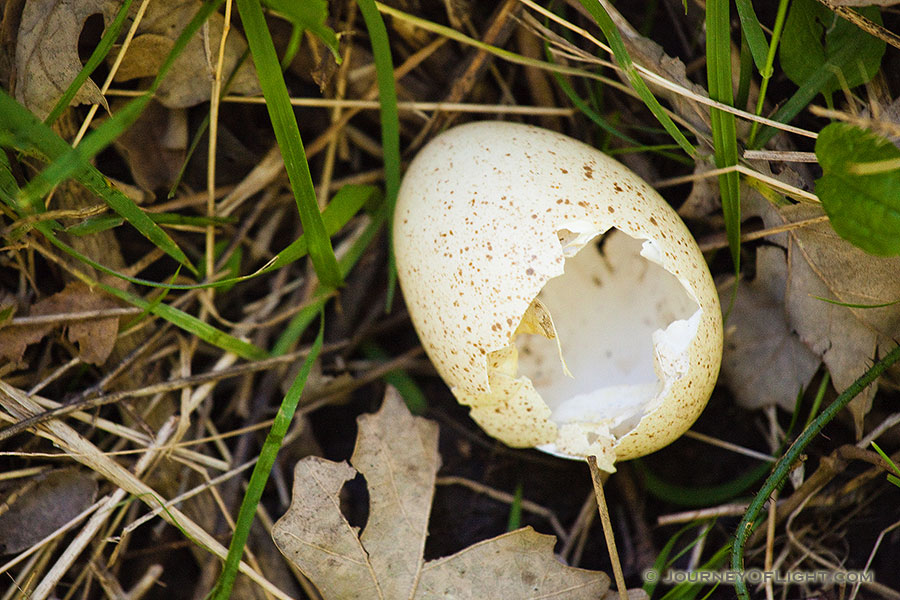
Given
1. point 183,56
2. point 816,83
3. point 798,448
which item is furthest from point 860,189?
point 183,56

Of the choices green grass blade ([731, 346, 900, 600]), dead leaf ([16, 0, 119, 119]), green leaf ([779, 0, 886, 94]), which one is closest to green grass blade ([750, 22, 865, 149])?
green leaf ([779, 0, 886, 94])

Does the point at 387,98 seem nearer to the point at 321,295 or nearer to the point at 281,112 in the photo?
the point at 281,112

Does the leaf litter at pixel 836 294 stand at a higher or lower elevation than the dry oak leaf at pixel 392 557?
higher

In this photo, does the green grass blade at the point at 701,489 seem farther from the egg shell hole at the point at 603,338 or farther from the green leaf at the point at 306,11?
the green leaf at the point at 306,11

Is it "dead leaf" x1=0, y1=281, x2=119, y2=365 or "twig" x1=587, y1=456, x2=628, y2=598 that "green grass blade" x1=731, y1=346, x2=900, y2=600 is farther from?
"dead leaf" x1=0, y1=281, x2=119, y2=365

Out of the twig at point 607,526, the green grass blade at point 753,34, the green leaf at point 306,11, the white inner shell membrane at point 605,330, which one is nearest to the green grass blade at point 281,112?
the green leaf at point 306,11

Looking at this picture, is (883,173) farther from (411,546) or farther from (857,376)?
(411,546)
